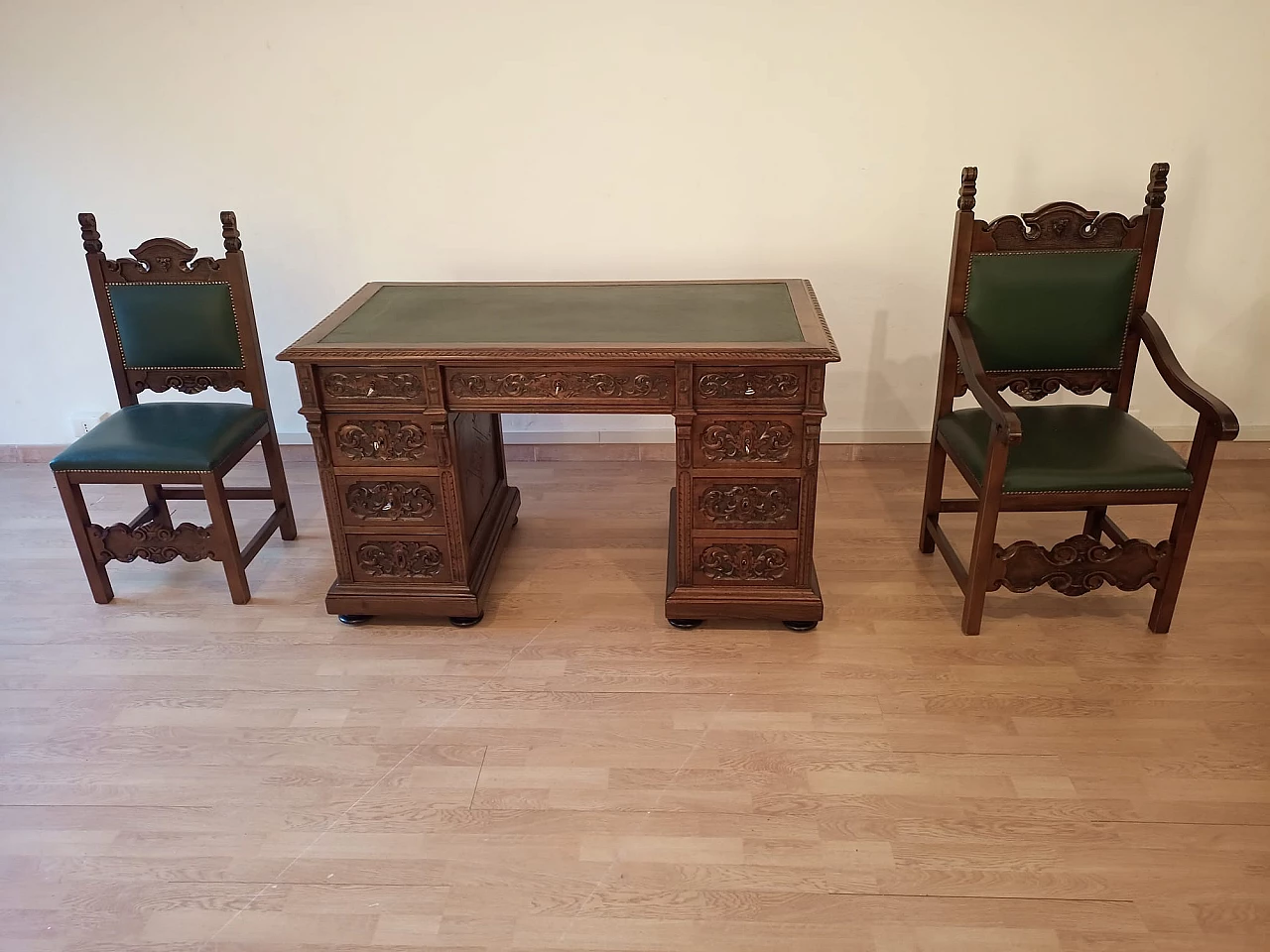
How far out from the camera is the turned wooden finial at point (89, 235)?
99.0 inches

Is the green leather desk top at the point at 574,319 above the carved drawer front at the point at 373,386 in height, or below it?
above

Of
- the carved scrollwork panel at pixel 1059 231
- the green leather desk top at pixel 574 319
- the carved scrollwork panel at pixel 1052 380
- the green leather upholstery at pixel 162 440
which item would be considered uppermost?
the carved scrollwork panel at pixel 1059 231

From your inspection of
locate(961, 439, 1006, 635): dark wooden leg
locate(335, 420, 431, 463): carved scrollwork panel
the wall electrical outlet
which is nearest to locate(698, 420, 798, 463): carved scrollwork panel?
locate(961, 439, 1006, 635): dark wooden leg

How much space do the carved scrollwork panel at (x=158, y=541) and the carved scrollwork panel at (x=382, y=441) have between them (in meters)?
0.58

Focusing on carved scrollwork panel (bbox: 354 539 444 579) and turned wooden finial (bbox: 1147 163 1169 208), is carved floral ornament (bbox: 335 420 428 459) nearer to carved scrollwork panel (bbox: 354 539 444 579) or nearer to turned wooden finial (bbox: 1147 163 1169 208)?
carved scrollwork panel (bbox: 354 539 444 579)

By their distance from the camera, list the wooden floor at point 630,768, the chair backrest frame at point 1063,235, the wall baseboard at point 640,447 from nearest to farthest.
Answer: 1. the wooden floor at point 630,768
2. the chair backrest frame at point 1063,235
3. the wall baseboard at point 640,447

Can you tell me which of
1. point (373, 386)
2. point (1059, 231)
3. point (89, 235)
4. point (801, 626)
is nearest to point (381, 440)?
point (373, 386)

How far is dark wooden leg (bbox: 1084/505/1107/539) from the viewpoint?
2621mm

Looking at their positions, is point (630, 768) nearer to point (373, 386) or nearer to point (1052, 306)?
point (373, 386)

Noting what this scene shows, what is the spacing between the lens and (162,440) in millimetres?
2443

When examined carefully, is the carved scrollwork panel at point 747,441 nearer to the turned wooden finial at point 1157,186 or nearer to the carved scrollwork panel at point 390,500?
the carved scrollwork panel at point 390,500

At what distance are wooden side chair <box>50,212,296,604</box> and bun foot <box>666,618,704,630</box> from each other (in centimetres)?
123

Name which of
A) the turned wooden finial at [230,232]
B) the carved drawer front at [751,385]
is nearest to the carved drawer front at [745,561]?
the carved drawer front at [751,385]

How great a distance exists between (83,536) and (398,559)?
0.91 meters
